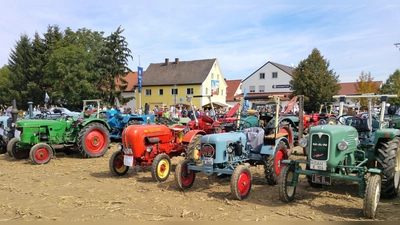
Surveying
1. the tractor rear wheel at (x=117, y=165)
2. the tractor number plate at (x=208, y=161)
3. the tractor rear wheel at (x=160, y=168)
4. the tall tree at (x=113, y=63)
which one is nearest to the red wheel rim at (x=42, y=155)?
the tractor rear wheel at (x=117, y=165)

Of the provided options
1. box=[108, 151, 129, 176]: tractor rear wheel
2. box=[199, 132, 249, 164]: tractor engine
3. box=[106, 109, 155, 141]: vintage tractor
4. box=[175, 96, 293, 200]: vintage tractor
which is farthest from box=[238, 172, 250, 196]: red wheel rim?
box=[106, 109, 155, 141]: vintage tractor

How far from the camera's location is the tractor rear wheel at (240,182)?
203 inches

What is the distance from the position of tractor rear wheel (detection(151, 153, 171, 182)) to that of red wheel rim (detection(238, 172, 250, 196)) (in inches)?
78.3

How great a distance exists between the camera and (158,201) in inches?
211

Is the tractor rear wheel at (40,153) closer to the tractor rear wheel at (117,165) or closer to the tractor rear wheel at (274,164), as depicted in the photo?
the tractor rear wheel at (117,165)

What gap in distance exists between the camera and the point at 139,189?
245 inches

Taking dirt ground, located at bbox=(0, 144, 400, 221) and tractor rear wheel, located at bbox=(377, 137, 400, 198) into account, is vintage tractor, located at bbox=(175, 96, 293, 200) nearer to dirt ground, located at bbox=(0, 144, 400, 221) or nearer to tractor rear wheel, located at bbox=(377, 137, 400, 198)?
dirt ground, located at bbox=(0, 144, 400, 221)

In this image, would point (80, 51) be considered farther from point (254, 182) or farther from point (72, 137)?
point (254, 182)

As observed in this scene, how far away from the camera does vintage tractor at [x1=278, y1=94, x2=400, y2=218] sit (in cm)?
446

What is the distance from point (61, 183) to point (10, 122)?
564 cm

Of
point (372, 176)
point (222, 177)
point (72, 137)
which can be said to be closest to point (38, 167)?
point (72, 137)

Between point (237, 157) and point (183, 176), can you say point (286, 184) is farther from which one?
point (183, 176)

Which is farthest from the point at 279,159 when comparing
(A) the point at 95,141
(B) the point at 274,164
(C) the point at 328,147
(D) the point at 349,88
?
(D) the point at 349,88

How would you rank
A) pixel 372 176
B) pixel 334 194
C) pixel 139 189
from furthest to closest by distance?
pixel 139 189 < pixel 334 194 < pixel 372 176
